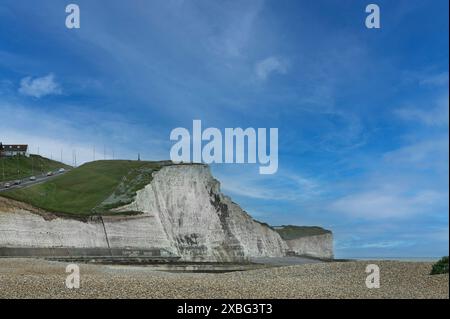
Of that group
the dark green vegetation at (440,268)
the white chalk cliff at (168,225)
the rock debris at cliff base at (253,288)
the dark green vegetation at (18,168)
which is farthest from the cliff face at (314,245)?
the rock debris at cliff base at (253,288)

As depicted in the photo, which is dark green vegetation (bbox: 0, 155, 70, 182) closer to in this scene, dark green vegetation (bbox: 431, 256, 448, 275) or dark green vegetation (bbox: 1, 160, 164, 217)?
dark green vegetation (bbox: 1, 160, 164, 217)

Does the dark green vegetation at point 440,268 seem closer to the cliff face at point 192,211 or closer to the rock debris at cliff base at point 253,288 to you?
→ the rock debris at cliff base at point 253,288

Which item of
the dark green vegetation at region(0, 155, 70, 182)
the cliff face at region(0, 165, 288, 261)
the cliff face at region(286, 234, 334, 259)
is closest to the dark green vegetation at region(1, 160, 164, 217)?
the cliff face at region(0, 165, 288, 261)

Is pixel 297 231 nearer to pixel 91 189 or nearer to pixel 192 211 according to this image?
pixel 192 211

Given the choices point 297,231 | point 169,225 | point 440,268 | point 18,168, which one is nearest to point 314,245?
point 297,231
